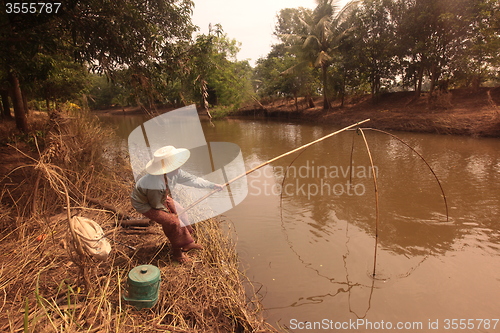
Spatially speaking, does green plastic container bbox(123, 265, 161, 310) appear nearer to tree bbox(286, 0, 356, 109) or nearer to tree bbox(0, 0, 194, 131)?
tree bbox(0, 0, 194, 131)

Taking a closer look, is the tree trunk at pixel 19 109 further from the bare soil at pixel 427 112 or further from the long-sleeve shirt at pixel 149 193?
the long-sleeve shirt at pixel 149 193

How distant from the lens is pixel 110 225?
3.01 metres

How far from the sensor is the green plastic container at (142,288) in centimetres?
179

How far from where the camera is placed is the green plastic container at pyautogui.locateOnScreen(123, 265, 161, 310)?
70.3 inches

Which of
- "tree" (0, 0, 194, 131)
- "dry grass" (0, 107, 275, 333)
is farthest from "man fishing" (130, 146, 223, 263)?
"tree" (0, 0, 194, 131)

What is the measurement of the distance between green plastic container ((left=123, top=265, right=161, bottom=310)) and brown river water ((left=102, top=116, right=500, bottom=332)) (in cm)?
109

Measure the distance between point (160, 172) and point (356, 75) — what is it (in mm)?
14651

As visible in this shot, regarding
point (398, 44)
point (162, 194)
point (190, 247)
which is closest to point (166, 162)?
point (162, 194)

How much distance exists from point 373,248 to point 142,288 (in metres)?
2.65

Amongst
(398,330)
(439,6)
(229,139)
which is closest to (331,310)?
(398,330)

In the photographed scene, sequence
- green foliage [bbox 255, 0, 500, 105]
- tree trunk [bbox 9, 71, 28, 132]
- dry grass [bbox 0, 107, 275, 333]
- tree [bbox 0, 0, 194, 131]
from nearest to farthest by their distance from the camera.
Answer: dry grass [bbox 0, 107, 275, 333] < tree [bbox 0, 0, 194, 131] < tree trunk [bbox 9, 71, 28, 132] < green foliage [bbox 255, 0, 500, 105]

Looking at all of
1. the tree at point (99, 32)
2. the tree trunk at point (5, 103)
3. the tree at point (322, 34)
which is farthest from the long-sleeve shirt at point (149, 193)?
the tree at point (322, 34)

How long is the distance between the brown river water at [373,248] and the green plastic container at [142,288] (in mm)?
1086

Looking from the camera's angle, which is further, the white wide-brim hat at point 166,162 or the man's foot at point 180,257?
the man's foot at point 180,257
